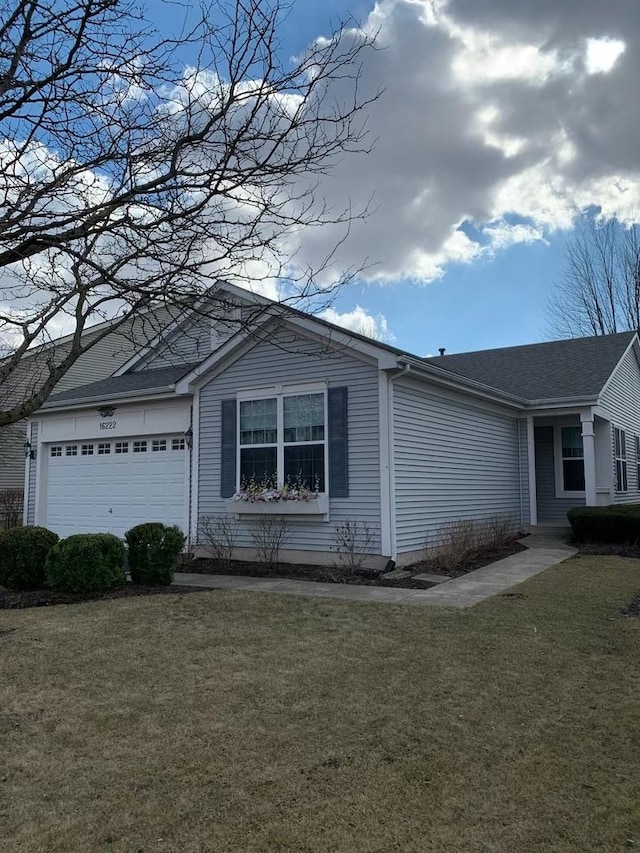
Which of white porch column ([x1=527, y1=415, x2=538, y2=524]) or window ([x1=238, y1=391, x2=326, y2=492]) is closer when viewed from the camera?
window ([x1=238, y1=391, x2=326, y2=492])

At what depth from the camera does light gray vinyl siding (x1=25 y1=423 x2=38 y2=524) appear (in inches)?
608

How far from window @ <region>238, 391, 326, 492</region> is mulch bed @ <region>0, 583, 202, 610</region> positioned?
8.72 ft

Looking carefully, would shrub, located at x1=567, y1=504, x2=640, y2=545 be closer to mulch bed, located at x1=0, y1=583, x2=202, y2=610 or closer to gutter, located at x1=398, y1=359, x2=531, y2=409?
gutter, located at x1=398, y1=359, x2=531, y2=409

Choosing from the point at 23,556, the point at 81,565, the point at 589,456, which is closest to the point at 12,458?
the point at 23,556

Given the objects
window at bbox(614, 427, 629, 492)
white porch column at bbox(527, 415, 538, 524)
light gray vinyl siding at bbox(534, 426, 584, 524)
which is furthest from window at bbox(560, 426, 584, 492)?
white porch column at bbox(527, 415, 538, 524)

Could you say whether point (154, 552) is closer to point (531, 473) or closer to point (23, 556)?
point (23, 556)

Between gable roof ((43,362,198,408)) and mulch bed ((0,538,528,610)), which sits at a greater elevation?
gable roof ((43,362,198,408))

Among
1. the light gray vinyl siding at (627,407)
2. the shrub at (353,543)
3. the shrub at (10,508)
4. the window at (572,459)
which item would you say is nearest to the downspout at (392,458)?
the shrub at (353,543)

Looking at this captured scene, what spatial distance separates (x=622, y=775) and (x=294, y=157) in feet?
15.6

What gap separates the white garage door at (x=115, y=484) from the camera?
1289 cm

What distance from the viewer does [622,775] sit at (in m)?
3.33

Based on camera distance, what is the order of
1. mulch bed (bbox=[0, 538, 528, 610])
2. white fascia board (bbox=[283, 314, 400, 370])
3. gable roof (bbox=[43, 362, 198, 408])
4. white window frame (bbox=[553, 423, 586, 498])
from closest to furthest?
mulch bed (bbox=[0, 538, 528, 610])
white fascia board (bbox=[283, 314, 400, 370])
gable roof (bbox=[43, 362, 198, 408])
white window frame (bbox=[553, 423, 586, 498])

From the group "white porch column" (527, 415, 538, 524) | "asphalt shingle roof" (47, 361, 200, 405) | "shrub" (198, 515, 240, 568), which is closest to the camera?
"shrub" (198, 515, 240, 568)

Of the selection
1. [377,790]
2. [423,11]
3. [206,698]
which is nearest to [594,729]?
[377,790]
